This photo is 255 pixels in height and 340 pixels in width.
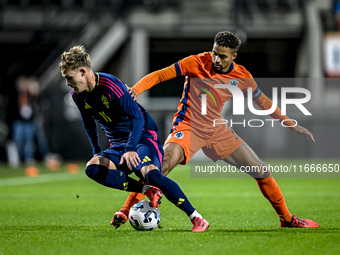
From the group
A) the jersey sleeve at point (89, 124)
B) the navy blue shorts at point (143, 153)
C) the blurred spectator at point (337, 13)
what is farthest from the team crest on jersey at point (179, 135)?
the blurred spectator at point (337, 13)

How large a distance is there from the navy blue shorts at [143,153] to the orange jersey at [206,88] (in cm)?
56

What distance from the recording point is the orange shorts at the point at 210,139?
5949 millimetres

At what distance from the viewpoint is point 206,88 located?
242 inches

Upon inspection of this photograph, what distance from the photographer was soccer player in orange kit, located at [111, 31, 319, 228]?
580 cm

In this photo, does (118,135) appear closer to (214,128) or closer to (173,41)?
(214,128)

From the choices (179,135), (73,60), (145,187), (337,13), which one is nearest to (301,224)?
(179,135)

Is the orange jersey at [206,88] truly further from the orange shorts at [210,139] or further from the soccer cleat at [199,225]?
the soccer cleat at [199,225]

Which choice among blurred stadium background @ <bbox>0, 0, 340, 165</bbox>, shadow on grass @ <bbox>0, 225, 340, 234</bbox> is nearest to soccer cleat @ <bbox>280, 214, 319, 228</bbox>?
shadow on grass @ <bbox>0, 225, 340, 234</bbox>

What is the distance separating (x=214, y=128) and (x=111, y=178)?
3.86ft

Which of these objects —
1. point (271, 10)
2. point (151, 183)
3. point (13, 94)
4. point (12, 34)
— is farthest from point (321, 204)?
point (12, 34)

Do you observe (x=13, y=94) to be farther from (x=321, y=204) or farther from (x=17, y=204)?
(x=321, y=204)

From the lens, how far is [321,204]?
779cm

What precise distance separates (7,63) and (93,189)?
11.8m

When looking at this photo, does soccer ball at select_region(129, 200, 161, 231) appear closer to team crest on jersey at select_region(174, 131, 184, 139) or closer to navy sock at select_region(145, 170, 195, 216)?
→ navy sock at select_region(145, 170, 195, 216)
